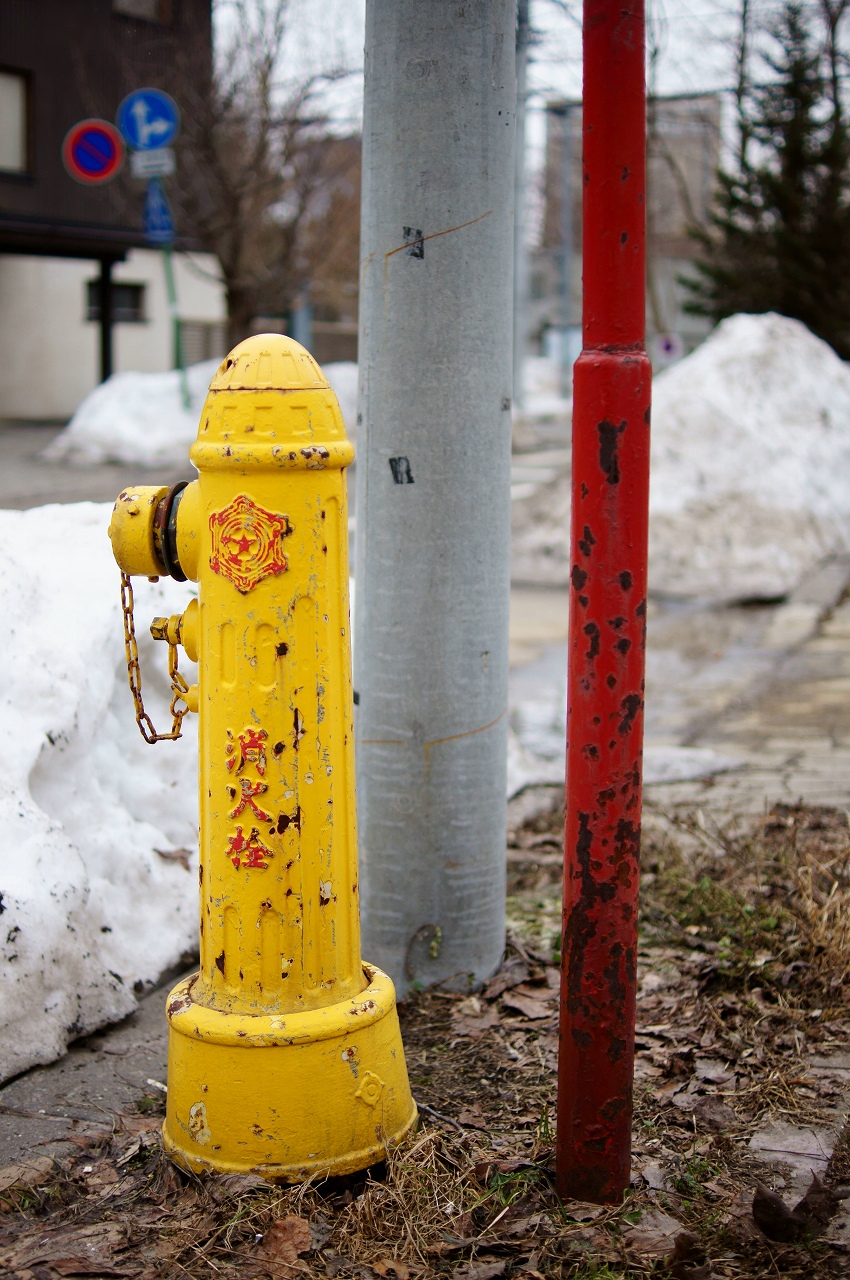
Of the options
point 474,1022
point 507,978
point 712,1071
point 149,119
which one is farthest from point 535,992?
point 149,119

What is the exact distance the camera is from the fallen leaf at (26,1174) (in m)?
2.21

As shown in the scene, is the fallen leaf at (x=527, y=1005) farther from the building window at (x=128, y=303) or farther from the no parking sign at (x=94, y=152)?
the building window at (x=128, y=303)

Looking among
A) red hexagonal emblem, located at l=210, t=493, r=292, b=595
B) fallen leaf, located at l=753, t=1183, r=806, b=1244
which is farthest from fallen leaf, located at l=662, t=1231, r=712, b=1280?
red hexagonal emblem, located at l=210, t=493, r=292, b=595

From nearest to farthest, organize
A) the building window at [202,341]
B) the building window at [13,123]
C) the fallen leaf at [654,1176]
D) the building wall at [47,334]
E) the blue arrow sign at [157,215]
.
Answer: the fallen leaf at [654,1176] → the blue arrow sign at [157,215] → the building window at [13,123] → the building wall at [47,334] → the building window at [202,341]

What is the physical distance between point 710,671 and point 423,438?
15.3 feet

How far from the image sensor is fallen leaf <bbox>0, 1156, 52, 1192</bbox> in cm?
221

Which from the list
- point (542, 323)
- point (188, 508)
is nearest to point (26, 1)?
point (188, 508)

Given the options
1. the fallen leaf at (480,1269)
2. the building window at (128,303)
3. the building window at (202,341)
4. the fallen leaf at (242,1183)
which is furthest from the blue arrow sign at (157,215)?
the fallen leaf at (480,1269)

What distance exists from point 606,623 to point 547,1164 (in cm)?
100

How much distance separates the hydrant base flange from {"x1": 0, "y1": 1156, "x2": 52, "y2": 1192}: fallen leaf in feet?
0.75

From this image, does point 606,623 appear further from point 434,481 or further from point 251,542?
point 434,481

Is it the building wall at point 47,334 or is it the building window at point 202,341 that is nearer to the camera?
the building wall at point 47,334

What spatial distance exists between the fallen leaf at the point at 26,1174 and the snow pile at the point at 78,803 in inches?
13.0

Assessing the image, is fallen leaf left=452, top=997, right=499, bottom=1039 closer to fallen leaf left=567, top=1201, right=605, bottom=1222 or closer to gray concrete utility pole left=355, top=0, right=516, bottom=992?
gray concrete utility pole left=355, top=0, right=516, bottom=992
